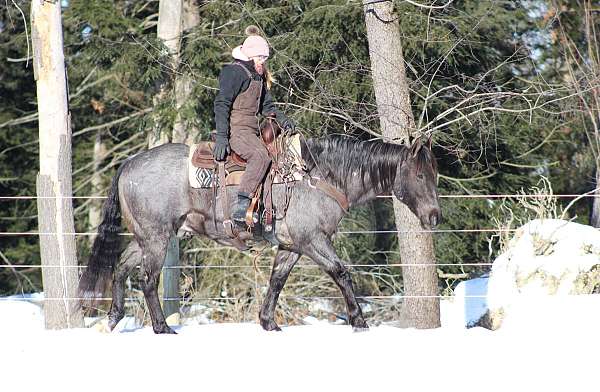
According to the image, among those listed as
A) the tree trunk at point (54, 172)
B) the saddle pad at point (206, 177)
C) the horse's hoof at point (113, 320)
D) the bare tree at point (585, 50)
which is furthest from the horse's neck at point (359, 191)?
the bare tree at point (585, 50)

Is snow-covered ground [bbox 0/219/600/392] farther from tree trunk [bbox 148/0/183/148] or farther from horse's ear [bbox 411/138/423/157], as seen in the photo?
tree trunk [bbox 148/0/183/148]

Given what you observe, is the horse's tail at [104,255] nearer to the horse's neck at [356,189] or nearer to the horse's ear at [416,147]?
the horse's neck at [356,189]

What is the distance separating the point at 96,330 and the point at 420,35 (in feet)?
19.0

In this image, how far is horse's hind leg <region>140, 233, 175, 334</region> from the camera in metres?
7.56

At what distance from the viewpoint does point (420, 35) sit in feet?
36.8

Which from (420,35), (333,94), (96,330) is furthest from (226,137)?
(420,35)

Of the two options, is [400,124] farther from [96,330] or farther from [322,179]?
[96,330]

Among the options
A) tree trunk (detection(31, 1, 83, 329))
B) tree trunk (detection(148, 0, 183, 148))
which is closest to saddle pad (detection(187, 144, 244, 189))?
tree trunk (detection(31, 1, 83, 329))

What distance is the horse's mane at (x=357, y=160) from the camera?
7.52 m

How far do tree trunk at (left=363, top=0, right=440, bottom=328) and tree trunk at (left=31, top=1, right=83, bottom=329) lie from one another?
335 cm

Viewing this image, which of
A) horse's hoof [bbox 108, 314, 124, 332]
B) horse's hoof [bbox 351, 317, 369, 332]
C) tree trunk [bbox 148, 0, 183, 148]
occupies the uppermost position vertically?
tree trunk [bbox 148, 0, 183, 148]

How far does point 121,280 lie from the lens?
25.6 ft

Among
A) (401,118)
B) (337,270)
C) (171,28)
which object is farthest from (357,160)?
(171,28)

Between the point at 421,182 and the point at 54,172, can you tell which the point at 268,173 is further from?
the point at 54,172
